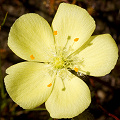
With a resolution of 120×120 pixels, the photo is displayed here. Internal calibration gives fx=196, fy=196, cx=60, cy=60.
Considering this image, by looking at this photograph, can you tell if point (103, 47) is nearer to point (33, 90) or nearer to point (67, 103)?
point (67, 103)

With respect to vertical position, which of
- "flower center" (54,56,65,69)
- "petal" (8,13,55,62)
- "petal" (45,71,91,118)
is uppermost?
"petal" (8,13,55,62)

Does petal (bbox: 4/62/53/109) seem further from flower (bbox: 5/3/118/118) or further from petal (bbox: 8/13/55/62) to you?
petal (bbox: 8/13/55/62)

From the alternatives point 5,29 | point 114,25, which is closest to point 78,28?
point 114,25

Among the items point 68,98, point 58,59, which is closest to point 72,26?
point 58,59

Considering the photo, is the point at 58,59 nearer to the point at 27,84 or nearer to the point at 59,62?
the point at 59,62

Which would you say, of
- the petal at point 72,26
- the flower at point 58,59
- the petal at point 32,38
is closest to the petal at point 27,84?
the flower at point 58,59

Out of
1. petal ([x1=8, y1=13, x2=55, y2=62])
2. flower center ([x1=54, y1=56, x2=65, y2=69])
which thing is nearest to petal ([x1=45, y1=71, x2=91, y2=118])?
flower center ([x1=54, y1=56, x2=65, y2=69])
